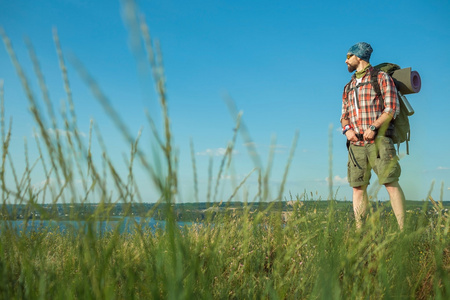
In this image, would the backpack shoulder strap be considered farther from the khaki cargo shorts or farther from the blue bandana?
the khaki cargo shorts

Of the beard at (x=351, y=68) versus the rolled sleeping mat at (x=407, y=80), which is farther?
the beard at (x=351, y=68)

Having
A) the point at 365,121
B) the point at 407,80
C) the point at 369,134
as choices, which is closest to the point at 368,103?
the point at 365,121

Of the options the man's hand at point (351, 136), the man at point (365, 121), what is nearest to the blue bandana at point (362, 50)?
the man at point (365, 121)

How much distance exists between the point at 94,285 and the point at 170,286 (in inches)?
12.1

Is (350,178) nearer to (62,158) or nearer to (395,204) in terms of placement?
(395,204)

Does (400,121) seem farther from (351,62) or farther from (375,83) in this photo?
(351,62)

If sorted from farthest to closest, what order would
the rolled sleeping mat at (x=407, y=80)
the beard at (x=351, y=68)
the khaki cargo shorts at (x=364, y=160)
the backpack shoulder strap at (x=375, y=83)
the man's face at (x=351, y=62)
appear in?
the beard at (x=351, y=68), the man's face at (x=351, y=62), the rolled sleeping mat at (x=407, y=80), the backpack shoulder strap at (x=375, y=83), the khaki cargo shorts at (x=364, y=160)

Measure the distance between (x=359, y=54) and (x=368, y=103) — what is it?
642 millimetres

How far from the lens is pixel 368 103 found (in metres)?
4.02

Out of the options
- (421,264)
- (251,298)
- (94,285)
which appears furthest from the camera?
(421,264)

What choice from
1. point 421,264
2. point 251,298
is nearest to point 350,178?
point 421,264

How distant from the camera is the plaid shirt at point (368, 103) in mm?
3848

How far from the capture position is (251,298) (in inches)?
73.9

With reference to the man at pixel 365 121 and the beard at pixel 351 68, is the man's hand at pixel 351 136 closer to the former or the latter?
the man at pixel 365 121
